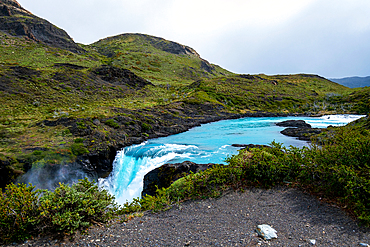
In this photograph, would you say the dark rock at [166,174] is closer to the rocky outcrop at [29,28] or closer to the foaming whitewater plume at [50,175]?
the foaming whitewater plume at [50,175]

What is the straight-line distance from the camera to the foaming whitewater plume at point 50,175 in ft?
44.8

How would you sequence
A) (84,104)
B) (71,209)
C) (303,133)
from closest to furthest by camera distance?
(71,209) → (303,133) → (84,104)

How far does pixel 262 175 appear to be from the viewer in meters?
7.45

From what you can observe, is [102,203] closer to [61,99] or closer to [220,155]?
[220,155]

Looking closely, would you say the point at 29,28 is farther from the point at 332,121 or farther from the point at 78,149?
the point at 332,121

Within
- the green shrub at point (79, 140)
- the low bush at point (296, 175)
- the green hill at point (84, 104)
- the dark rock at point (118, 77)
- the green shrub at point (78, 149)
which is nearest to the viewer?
the low bush at point (296, 175)

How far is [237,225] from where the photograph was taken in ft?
17.2

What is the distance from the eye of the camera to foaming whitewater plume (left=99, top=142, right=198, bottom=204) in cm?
1607

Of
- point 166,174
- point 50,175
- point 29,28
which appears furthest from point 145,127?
point 29,28

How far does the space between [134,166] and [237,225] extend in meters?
15.4

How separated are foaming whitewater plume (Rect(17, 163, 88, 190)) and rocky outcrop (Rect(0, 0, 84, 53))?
304 ft

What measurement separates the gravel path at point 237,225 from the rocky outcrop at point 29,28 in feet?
342

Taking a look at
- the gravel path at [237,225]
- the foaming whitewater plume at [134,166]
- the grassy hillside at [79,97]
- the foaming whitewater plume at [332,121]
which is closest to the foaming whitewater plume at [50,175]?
the grassy hillside at [79,97]

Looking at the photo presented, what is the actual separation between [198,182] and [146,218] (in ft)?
8.18
